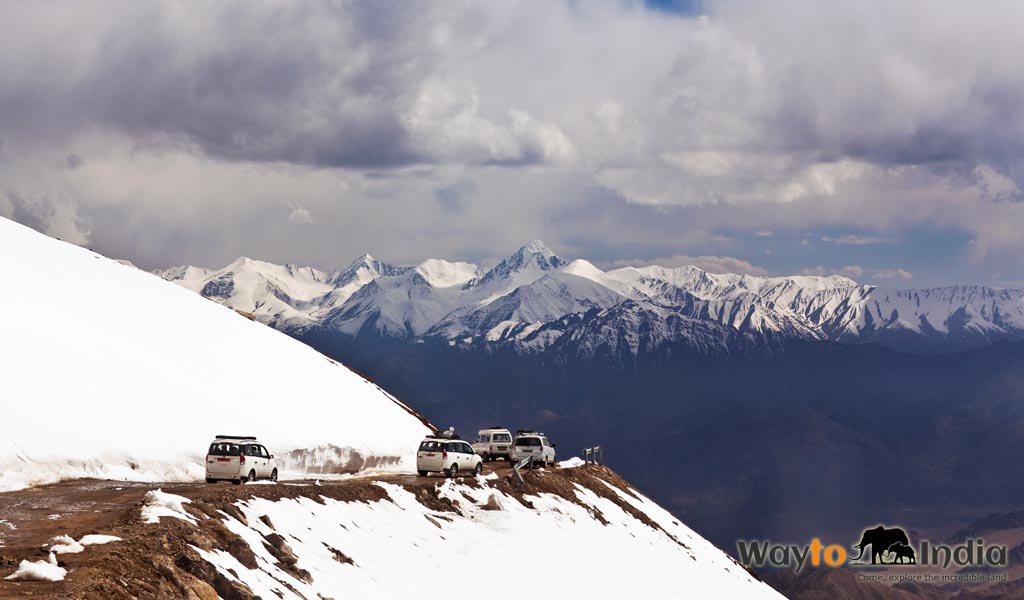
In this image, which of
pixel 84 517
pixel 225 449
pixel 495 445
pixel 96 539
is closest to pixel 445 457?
pixel 225 449

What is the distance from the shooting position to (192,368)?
226 feet

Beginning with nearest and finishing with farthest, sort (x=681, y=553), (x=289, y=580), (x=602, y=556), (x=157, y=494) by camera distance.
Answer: (x=289, y=580), (x=157, y=494), (x=602, y=556), (x=681, y=553)

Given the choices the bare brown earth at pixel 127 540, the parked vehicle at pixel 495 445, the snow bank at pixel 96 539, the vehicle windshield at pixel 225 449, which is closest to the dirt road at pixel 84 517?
the bare brown earth at pixel 127 540

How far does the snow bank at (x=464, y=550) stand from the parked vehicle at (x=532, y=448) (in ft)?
25.3

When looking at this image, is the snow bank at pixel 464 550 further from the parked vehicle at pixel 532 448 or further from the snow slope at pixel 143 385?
the snow slope at pixel 143 385

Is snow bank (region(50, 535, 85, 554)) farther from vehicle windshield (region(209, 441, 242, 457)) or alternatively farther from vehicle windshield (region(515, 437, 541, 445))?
vehicle windshield (region(515, 437, 541, 445))

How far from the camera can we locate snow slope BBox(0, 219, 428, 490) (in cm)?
5112

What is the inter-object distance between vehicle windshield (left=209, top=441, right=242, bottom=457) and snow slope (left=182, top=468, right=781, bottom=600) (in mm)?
6542

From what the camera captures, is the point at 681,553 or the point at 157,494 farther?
the point at 681,553

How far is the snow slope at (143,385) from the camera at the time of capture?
5112 centimetres

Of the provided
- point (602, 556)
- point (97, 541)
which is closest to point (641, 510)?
point (602, 556)

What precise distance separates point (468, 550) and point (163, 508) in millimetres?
16824

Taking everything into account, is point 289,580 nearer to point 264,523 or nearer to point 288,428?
point 264,523

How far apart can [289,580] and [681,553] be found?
41.6m
